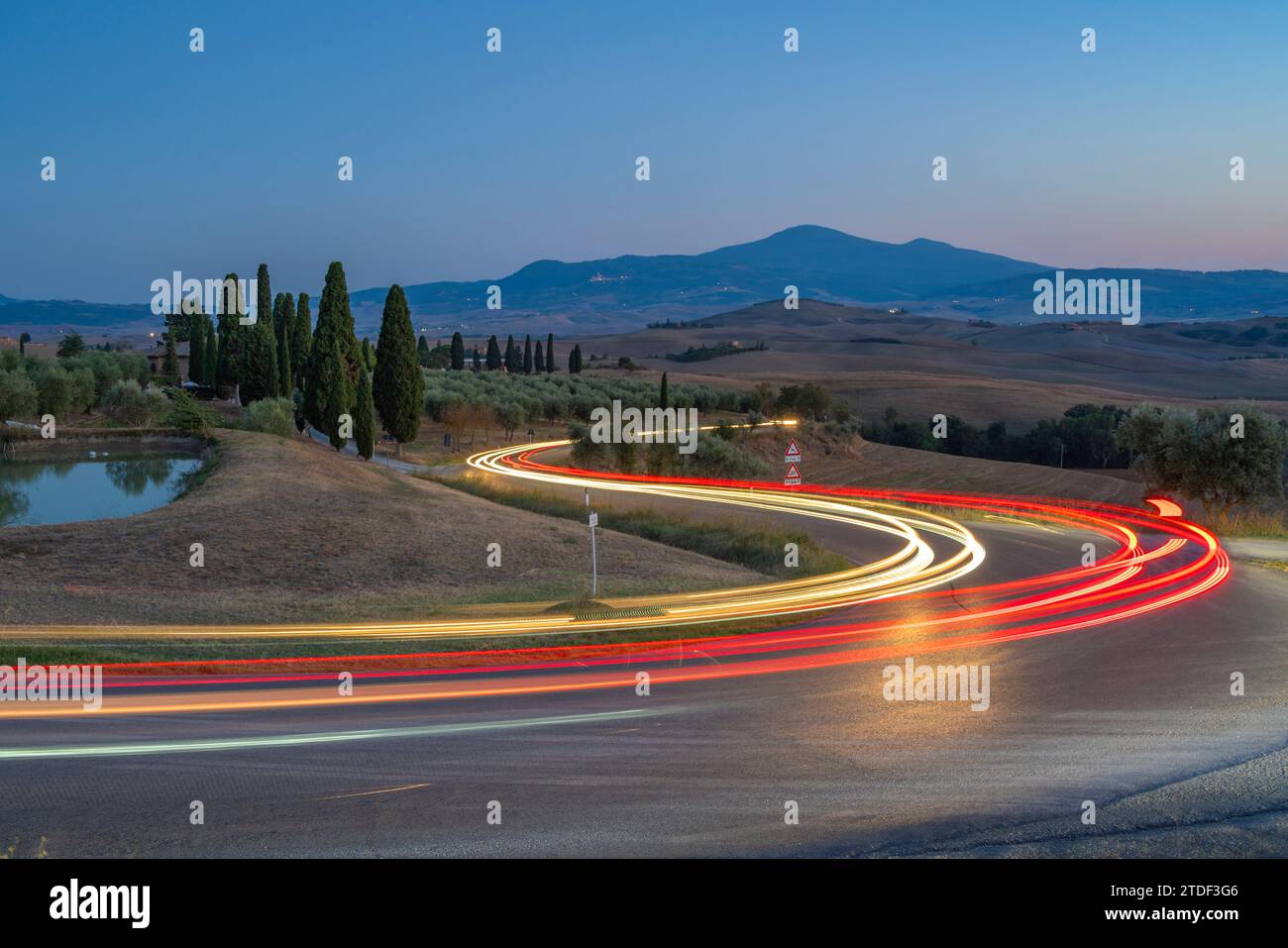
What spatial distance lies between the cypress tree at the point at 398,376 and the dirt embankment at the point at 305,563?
23581 millimetres

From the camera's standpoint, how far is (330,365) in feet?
190

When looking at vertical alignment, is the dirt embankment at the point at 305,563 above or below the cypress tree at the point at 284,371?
→ below

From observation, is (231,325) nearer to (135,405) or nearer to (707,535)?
(135,405)

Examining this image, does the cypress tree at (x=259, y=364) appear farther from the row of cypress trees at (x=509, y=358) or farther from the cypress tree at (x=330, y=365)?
the row of cypress trees at (x=509, y=358)

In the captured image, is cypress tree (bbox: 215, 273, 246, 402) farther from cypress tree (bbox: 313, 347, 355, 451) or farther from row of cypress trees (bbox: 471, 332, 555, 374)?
row of cypress trees (bbox: 471, 332, 555, 374)

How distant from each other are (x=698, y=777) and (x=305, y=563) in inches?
677

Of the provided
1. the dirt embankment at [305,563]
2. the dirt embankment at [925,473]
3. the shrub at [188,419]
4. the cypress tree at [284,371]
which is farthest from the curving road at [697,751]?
the cypress tree at [284,371]

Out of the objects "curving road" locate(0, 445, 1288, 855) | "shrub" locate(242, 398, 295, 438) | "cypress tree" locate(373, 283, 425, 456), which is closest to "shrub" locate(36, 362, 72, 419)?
"shrub" locate(242, 398, 295, 438)

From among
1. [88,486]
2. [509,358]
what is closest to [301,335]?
[88,486]

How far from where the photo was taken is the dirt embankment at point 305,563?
20703 mm

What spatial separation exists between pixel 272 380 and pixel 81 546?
41436 mm

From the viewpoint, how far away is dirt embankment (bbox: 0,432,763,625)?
67.9 ft

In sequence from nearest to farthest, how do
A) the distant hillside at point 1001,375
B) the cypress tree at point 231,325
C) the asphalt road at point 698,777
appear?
the asphalt road at point 698,777 < the cypress tree at point 231,325 < the distant hillside at point 1001,375
